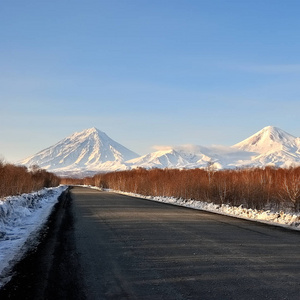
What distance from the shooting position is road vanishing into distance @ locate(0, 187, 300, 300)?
5.16 meters

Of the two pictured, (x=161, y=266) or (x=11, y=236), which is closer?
(x=161, y=266)

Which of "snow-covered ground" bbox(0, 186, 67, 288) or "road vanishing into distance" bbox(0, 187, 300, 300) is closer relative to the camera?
"road vanishing into distance" bbox(0, 187, 300, 300)

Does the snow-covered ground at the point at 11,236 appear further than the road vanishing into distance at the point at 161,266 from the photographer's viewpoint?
Yes

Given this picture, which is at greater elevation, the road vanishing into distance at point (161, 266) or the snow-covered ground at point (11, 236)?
the road vanishing into distance at point (161, 266)

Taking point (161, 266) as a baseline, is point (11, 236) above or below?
below

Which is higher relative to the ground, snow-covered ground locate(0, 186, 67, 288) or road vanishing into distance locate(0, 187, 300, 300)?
road vanishing into distance locate(0, 187, 300, 300)

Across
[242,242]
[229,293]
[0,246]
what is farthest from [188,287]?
[0,246]

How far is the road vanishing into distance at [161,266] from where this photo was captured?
5156mm

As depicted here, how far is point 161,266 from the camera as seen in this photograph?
6695 millimetres

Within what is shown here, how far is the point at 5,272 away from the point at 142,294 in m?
2.91

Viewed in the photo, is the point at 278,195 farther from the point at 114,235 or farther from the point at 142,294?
the point at 142,294

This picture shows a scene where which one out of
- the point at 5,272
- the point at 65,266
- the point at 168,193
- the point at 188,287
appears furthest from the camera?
the point at 168,193

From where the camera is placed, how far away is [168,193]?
45.1m

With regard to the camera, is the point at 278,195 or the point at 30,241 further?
the point at 278,195
